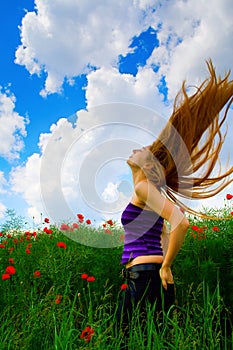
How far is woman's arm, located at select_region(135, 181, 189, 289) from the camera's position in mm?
2564

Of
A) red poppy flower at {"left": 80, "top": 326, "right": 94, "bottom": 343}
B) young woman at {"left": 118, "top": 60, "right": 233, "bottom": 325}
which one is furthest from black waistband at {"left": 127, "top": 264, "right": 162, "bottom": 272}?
red poppy flower at {"left": 80, "top": 326, "right": 94, "bottom": 343}

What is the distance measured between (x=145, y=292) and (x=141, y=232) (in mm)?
401

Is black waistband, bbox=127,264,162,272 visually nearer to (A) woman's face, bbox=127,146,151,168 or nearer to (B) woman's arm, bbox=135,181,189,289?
(B) woman's arm, bbox=135,181,189,289

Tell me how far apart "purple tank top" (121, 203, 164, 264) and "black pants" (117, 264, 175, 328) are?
10 cm

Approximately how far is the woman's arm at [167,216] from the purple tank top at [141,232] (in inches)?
6.0

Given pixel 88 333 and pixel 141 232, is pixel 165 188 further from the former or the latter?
pixel 88 333

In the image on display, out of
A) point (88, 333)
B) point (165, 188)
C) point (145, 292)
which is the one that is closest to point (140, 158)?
point (165, 188)

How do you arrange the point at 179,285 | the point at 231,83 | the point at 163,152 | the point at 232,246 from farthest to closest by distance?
the point at 232,246 < the point at 179,285 < the point at 231,83 < the point at 163,152

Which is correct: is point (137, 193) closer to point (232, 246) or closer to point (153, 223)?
point (153, 223)

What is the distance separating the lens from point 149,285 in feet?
8.91

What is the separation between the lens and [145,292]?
2707 millimetres

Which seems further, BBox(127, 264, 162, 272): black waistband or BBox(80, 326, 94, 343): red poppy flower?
BBox(127, 264, 162, 272): black waistband

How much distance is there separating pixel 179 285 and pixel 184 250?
0.42 meters

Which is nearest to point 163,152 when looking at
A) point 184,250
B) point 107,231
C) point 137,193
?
point 137,193
